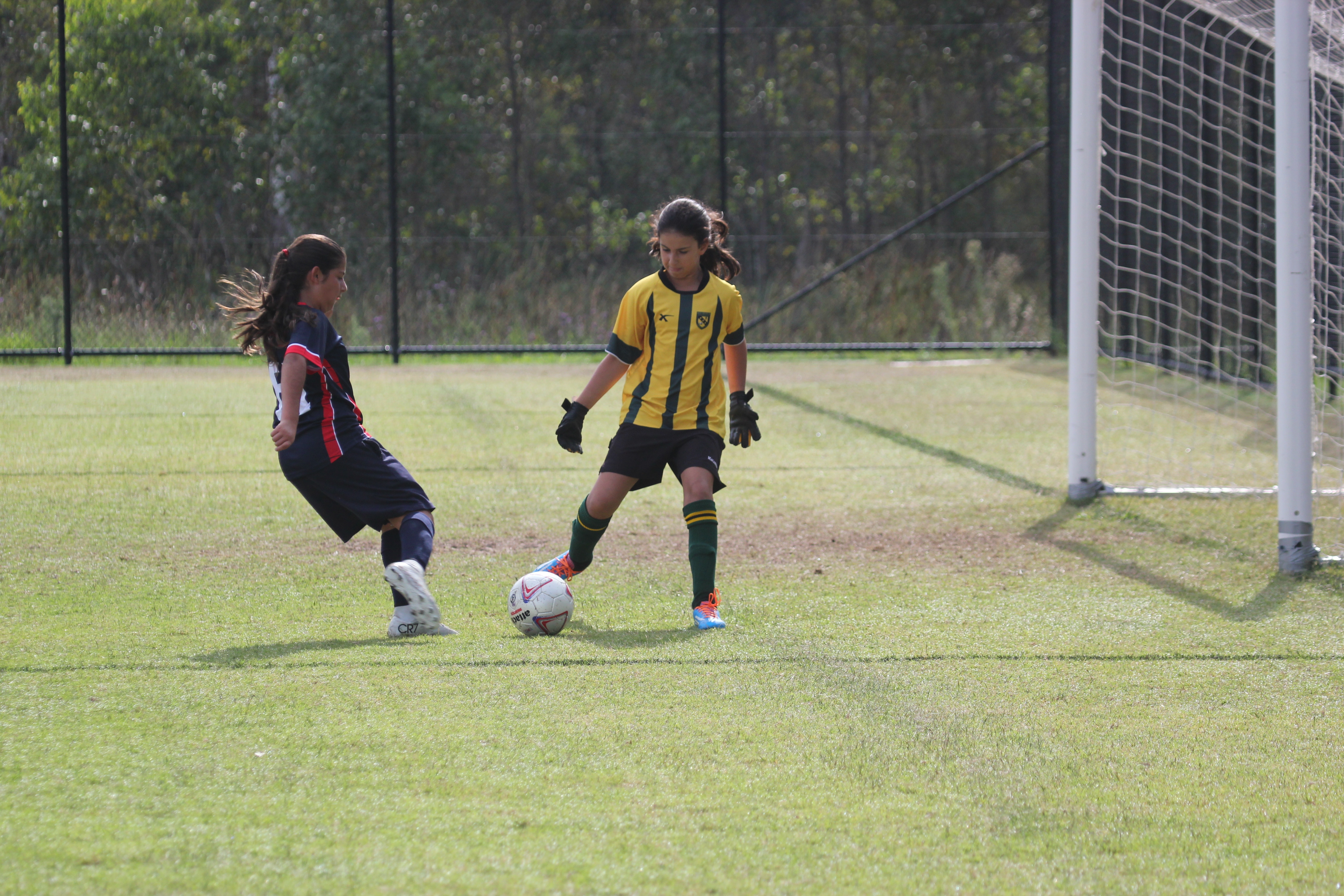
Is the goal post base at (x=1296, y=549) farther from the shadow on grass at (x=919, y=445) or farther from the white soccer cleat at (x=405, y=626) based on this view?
the white soccer cleat at (x=405, y=626)

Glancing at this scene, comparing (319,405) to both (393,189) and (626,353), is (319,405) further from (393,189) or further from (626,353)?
(393,189)

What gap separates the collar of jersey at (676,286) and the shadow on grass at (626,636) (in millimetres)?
1140

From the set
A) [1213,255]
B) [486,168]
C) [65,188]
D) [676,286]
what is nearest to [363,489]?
[676,286]

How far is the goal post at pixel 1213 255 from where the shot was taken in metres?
5.43

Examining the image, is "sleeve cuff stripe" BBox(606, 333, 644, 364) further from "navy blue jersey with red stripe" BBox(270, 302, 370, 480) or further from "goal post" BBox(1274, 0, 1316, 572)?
"goal post" BBox(1274, 0, 1316, 572)

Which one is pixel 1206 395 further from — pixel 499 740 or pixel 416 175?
pixel 499 740

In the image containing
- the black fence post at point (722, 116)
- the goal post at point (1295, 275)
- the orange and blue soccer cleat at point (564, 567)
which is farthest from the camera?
the black fence post at point (722, 116)

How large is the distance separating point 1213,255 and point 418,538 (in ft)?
33.9

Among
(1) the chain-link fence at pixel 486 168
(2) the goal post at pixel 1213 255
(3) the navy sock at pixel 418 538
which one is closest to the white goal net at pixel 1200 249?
(2) the goal post at pixel 1213 255

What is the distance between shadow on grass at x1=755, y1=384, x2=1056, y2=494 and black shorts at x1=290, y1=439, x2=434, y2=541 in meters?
3.74

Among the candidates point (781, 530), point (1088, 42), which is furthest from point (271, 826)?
point (1088, 42)

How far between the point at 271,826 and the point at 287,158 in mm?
12870

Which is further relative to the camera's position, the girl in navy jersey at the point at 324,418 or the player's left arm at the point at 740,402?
the player's left arm at the point at 740,402

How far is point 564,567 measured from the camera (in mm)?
4867
